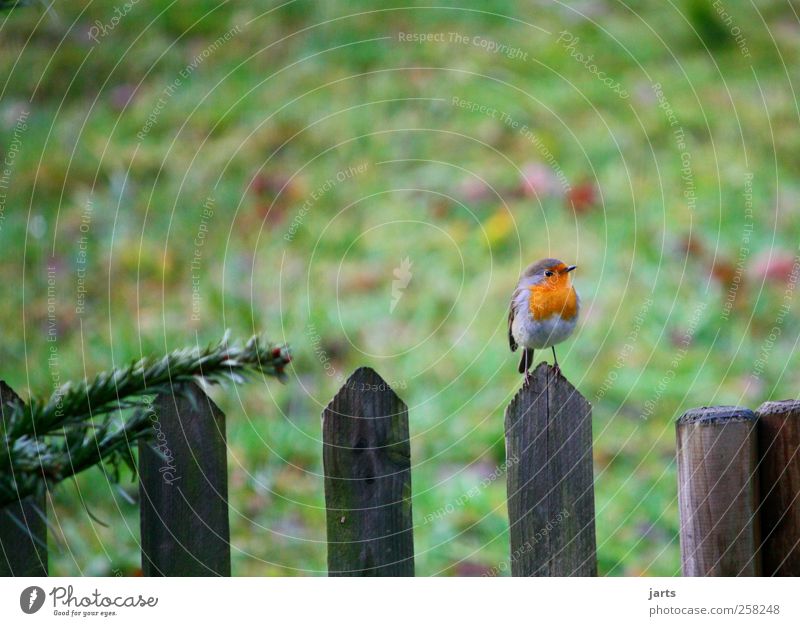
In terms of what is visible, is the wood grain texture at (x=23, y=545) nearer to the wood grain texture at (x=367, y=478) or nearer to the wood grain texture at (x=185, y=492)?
the wood grain texture at (x=185, y=492)

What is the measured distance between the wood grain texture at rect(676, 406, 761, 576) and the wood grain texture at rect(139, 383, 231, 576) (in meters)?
0.91

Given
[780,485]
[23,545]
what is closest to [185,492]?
[23,545]

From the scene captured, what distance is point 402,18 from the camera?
4988 millimetres

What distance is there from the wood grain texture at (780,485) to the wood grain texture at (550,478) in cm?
34

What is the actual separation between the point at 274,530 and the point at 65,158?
2.20 meters

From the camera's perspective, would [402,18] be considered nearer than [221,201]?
No

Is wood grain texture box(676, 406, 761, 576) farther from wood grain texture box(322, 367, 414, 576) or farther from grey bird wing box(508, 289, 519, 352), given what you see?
grey bird wing box(508, 289, 519, 352)

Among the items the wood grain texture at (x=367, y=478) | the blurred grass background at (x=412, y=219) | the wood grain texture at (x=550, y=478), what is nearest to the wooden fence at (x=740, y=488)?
the wood grain texture at (x=550, y=478)

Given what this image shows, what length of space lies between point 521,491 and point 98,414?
81 cm

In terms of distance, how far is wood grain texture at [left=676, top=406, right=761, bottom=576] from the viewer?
5.81ft

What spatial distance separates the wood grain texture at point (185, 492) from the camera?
1.74 meters

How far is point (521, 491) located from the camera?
1.79 m

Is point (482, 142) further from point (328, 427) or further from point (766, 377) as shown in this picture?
point (328, 427)

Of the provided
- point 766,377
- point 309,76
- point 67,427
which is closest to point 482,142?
point 309,76
